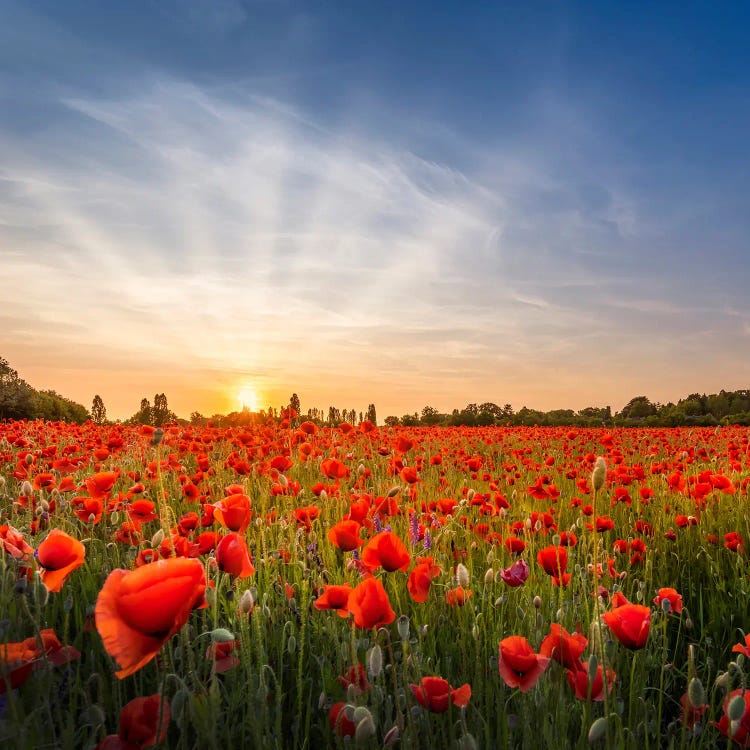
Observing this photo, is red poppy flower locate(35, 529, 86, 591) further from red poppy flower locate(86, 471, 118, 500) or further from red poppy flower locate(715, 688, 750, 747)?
red poppy flower locate(715, 688, 750, 747)

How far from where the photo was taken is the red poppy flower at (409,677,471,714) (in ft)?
5.82

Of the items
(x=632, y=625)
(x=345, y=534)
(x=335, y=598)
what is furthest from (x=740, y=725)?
(x=345, y=534)

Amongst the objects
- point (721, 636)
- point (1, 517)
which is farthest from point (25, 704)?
point (721, 636)

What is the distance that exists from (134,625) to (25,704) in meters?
1.38

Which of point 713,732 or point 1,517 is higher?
point 1,517

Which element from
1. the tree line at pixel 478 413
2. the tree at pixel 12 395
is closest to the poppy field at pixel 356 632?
the tree line at pixel 478 413

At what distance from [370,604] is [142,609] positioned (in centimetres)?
83

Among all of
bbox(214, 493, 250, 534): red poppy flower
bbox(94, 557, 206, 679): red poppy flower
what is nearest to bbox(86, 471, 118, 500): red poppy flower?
bbox(214, 493, 250, 534): red poppy flower

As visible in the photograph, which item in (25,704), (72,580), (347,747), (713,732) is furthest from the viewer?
(72,580)

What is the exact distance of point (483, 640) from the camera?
3.09 metres

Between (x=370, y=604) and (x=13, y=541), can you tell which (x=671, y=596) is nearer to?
(x=370, y=604)

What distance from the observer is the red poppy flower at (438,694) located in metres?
1.78

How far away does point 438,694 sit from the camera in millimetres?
1803

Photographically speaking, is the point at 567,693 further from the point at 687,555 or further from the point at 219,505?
the point at 687,555
